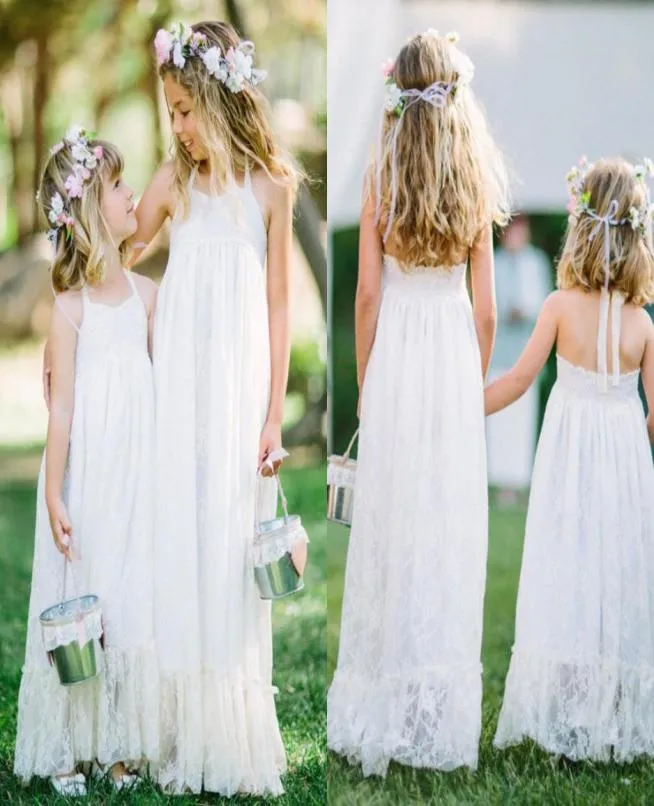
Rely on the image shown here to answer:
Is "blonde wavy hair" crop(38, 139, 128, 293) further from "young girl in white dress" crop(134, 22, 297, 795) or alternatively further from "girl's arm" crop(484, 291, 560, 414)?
"girl's arm" crop(484, 291, 560, 414)

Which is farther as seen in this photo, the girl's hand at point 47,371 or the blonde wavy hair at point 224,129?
the girl's hand at point 47,371

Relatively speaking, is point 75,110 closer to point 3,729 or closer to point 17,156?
point 17,156

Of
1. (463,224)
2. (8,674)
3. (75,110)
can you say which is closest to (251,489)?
(463,224)

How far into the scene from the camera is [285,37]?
19.1ft

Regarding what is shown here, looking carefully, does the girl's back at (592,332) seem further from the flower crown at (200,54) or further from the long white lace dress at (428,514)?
the flower crown at (200,54)

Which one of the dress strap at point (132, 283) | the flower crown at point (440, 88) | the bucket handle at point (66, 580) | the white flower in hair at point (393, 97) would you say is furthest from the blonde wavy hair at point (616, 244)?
the bucket handle at point (66, 580)

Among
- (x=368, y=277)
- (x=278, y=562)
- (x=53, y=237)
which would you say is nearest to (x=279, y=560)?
(x=278, y=562)

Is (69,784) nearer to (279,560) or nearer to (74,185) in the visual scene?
(279,560)

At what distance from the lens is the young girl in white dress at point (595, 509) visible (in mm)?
2932

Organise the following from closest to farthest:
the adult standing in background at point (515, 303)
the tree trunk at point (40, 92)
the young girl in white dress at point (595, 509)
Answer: the young girl in white dress at point (595, 509) < the adult standing in background at point (515, 303) < the tree trunk at point (40, 92)

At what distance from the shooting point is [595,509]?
2939 mm

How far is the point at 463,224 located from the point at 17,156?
444 centimetres

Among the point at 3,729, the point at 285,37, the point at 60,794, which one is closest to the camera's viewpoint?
the point at 60,794

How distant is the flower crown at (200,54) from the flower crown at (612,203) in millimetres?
878
